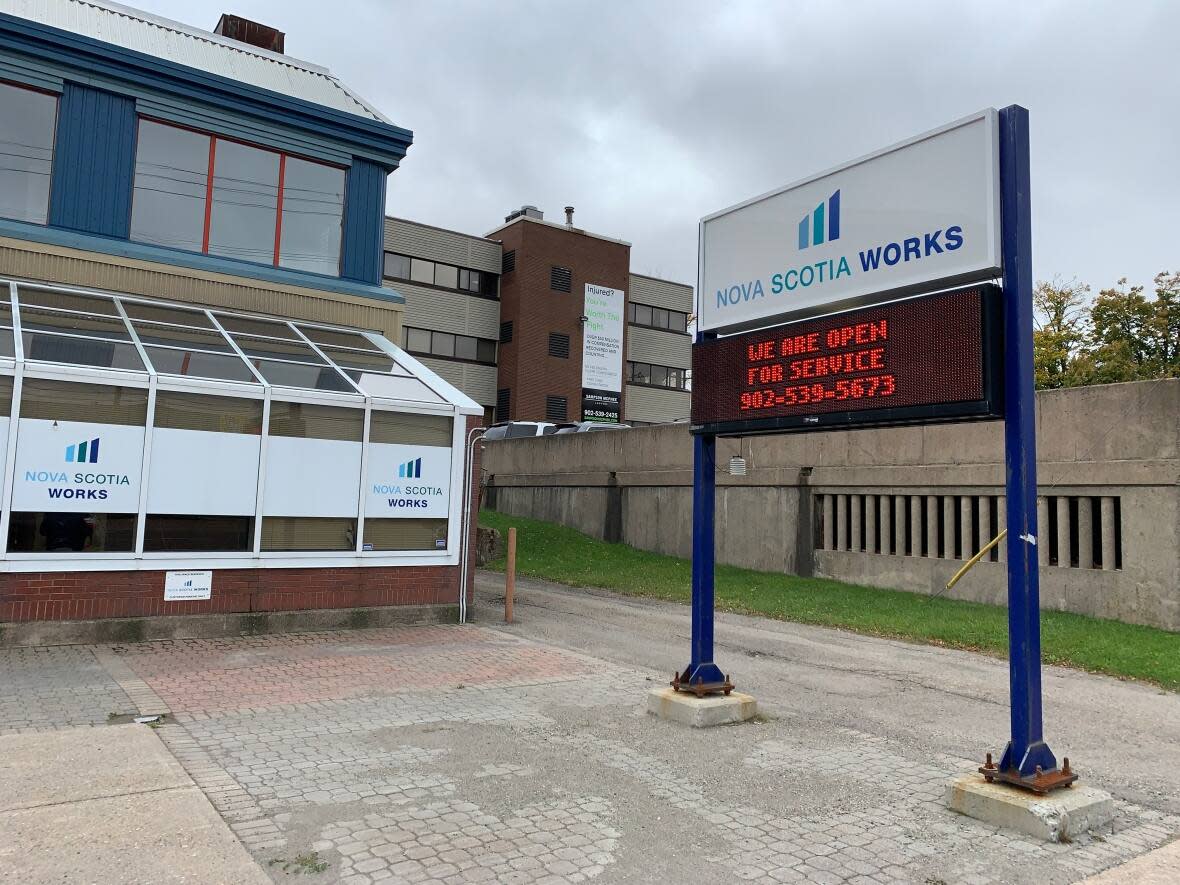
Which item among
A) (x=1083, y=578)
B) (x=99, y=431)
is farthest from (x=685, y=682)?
(x=1083, y=578)

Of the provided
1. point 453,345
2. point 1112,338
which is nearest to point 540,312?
point 453,345

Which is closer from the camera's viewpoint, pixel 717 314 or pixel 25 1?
pixel 717 314

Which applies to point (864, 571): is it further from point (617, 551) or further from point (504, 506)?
point (504, 506)

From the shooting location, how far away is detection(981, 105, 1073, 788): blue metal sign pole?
5031 mm

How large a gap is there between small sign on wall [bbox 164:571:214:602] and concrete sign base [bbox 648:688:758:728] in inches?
222

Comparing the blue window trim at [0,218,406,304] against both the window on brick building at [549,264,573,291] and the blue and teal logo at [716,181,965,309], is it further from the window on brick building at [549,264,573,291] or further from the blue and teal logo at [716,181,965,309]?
the window on brick building at [549,264,573,291]

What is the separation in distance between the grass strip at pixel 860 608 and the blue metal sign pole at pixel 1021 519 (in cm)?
509

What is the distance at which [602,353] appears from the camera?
44.2 metres

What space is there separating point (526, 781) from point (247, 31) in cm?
1611

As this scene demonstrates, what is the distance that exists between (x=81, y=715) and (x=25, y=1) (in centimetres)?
1150

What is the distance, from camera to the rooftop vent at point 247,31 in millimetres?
16578

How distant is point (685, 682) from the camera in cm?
721

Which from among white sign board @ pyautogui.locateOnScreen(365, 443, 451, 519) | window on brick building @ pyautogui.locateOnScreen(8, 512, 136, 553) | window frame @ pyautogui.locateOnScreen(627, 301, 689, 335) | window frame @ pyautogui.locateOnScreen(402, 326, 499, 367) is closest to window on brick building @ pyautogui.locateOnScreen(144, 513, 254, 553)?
window on brick building @ pyautogui.locateOnScreen(8, 512, 136, 553)

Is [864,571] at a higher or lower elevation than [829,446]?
lower
